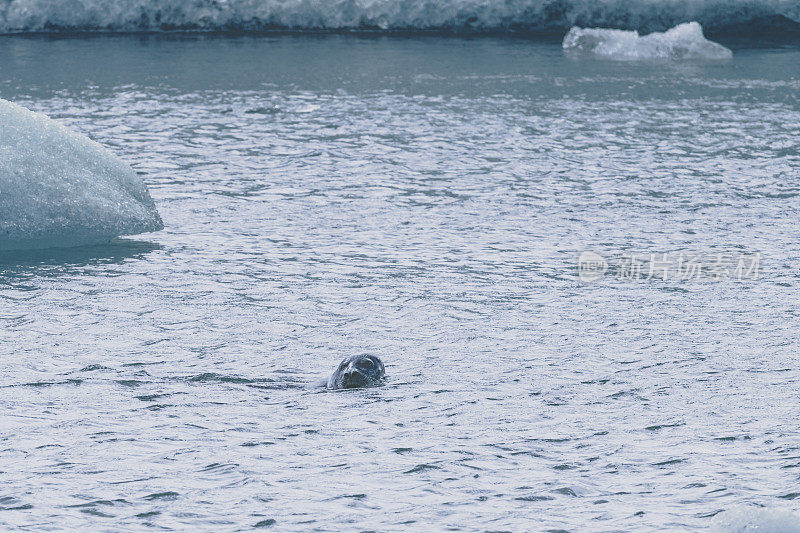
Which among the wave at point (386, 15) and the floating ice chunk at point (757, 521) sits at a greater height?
the wave at point (386, 15)

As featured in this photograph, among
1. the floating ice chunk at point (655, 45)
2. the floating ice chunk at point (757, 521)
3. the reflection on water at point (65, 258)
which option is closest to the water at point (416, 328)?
the reflection on water at point (65, 258)

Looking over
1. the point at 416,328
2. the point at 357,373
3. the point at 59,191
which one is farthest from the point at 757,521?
the point at 59,191

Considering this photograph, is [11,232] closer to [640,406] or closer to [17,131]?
[17,131]

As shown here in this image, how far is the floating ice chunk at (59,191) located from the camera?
7.92 meters

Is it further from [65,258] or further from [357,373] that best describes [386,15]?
[357,373]

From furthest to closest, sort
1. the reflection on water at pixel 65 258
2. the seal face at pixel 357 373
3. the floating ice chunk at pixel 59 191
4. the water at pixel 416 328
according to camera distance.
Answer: the floating ice chunk at pixel 59 191 < the reflection on water at pixel 65 258 < the seal face at pixel 357 373 < the water at pixel 416 328

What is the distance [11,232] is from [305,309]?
2.09 meters

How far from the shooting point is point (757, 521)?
13.5 feet

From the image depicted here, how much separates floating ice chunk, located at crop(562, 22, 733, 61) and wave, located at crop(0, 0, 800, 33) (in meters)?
1.56

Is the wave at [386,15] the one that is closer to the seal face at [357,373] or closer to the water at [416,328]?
the water at [416,328]

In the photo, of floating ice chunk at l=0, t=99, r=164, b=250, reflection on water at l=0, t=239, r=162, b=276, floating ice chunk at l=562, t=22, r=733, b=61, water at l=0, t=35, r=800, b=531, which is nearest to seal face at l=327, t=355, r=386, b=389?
water at l=0, t=35, r=800, b=531

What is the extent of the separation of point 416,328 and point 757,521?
2736 millimetres

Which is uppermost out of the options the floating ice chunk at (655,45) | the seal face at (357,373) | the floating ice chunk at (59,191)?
the floating ice chunk at (655,45)

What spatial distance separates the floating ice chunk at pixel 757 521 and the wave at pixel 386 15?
15.3 metres
